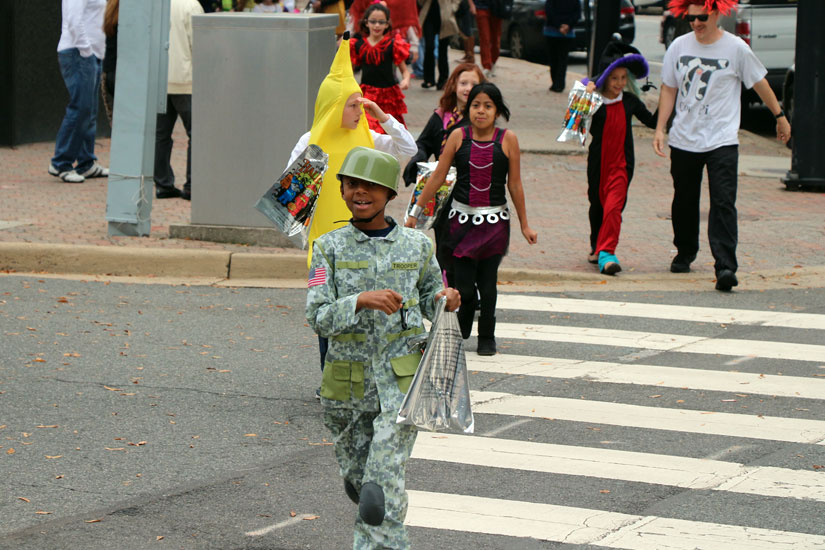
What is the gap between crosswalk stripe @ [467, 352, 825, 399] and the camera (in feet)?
25.9

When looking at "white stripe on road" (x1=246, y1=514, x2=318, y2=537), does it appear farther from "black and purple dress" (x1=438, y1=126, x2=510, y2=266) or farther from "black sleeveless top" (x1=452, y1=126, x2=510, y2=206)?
"black sleeveless top" (x1=452, y1=126, x2=510, y2=206)

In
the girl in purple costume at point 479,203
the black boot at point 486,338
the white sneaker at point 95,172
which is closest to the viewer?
the girl in purple costume at point 479,203

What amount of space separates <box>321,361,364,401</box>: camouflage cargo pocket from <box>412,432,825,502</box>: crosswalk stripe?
1717 mm

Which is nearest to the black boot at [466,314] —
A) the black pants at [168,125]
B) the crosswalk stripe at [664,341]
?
the crosswalk stripe at [664,341]

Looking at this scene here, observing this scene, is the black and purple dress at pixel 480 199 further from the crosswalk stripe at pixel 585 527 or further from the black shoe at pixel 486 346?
the crosswalk stripe at pixel 585 527

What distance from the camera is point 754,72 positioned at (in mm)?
10484

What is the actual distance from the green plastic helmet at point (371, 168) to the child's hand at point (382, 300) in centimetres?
45

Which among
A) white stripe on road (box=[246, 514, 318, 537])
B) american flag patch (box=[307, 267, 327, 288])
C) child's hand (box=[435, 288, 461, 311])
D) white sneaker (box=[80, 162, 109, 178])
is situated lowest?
white stripe on road (box=[246, 514, 318, 537])

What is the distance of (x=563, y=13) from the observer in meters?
20.9

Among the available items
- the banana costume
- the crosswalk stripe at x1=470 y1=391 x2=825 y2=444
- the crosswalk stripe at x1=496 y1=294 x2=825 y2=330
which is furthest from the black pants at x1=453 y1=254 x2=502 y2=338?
the banana costume

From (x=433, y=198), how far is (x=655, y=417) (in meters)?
2.17

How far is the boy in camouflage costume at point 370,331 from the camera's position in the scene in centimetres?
468

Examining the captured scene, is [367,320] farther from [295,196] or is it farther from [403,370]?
[295,196]

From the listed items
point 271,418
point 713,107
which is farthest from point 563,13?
point 271,418
